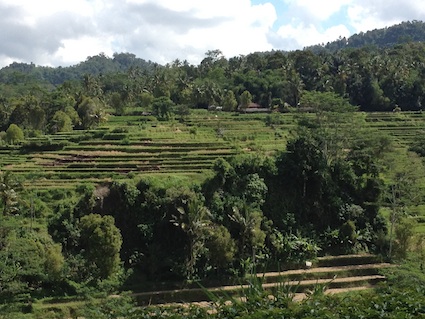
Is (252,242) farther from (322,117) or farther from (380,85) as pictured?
(380,85)

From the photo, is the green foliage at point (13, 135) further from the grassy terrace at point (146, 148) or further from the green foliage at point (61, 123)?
the green foliage at point (61, 123)

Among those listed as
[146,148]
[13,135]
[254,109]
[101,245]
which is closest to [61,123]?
[13,135]

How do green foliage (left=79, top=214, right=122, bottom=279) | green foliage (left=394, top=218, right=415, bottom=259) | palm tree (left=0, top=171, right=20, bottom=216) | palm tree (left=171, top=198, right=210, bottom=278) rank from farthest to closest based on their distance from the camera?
1. green foliage (left=394, top=218, right=415, bottom=259)
2. palm tree (left=0, top=171, right=20, bottom=216)
3. palm tree (left=171, top=198, right=210, bottom=278)
4. green foliage (left=79, top=214, right=122, bottom=279)

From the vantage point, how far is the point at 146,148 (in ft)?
142

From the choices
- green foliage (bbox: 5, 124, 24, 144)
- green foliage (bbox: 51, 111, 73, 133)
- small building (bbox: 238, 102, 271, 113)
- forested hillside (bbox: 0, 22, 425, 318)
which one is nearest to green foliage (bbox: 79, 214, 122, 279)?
forested hillside (bbox: 0, 22, 425, 318)

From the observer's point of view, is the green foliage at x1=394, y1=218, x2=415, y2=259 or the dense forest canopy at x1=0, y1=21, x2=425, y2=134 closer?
the green foliage at x1=394, y1=218, x2=415, y2=259

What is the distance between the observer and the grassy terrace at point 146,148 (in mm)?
37281

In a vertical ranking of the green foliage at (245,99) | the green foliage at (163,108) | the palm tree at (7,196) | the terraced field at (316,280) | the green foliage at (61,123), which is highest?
the green foliage at (245,99)

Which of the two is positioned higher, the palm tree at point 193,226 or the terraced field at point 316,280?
the palm tree at point 193,226

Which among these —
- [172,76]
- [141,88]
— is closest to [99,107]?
[141,88]

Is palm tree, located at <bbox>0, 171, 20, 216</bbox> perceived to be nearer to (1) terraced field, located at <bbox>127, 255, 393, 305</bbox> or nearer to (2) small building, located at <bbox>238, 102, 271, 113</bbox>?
(1) terraced field, located at <bbox>127, 255, 393, 305</bbox>

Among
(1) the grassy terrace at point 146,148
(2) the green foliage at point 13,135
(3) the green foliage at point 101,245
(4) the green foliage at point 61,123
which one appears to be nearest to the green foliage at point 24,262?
(3) the green foliage at point 101,245

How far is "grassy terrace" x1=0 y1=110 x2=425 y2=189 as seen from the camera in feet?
122

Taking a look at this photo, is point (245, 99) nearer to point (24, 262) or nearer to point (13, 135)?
point (13, 135)
